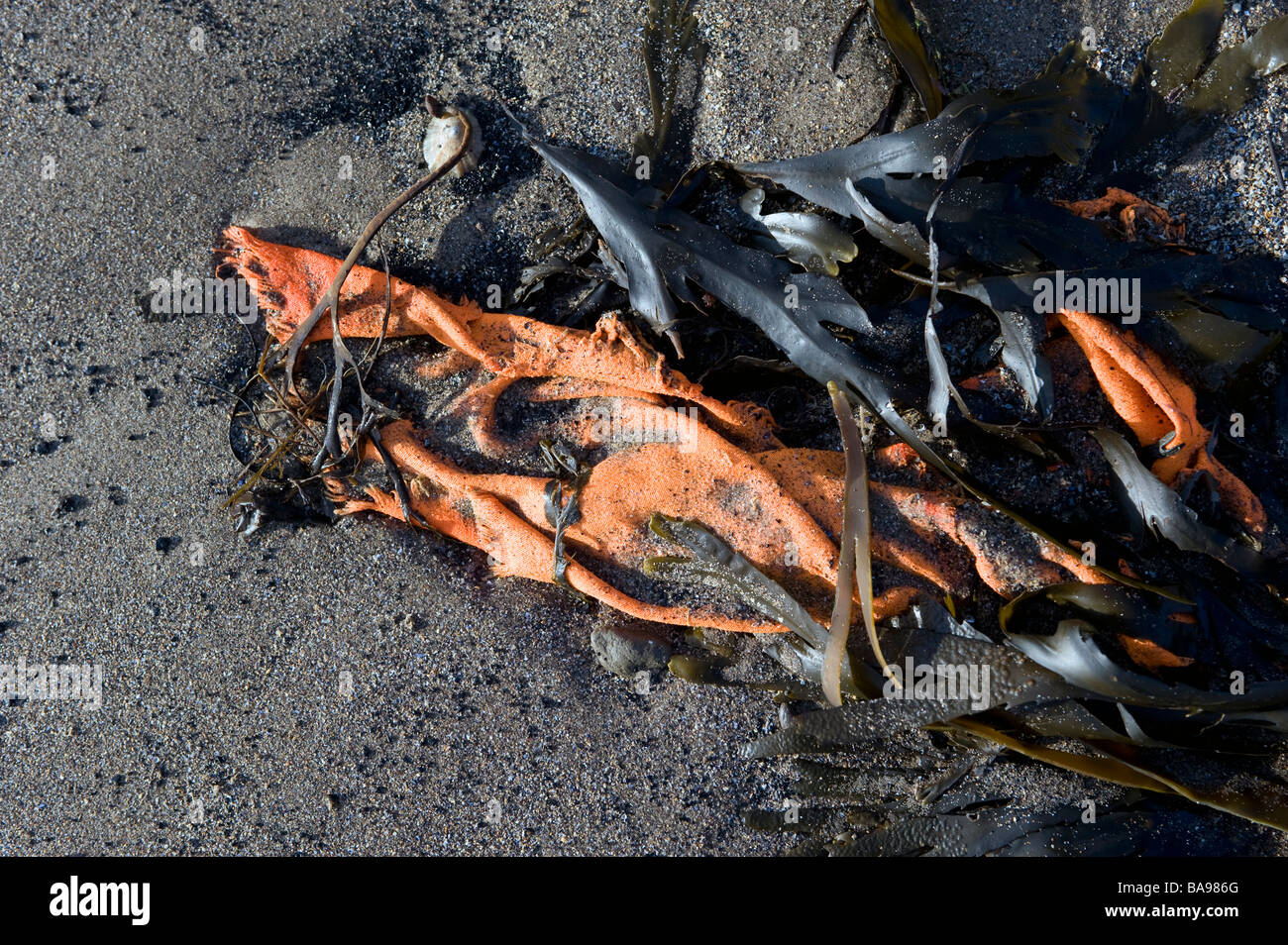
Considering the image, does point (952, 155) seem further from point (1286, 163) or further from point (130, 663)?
point (130, 663)

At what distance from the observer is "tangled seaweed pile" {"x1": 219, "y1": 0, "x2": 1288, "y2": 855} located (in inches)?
87.5

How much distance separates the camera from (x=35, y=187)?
2.54 m

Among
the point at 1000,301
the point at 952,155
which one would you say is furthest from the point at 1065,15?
A: the point at 1000,301

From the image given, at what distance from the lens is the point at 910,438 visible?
224 cm

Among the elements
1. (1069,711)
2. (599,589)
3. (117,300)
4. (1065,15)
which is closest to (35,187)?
(117,300)

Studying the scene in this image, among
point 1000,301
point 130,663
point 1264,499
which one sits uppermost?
point 1000,301

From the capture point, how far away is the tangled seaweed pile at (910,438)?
222cm

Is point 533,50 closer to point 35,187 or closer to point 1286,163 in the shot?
point 35,187

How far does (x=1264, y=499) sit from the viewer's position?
229cm

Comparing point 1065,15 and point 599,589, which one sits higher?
point 1065,15

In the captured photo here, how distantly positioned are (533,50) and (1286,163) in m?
2.41

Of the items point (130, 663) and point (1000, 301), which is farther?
point (130, 663)

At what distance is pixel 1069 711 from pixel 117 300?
3226 millimetres
